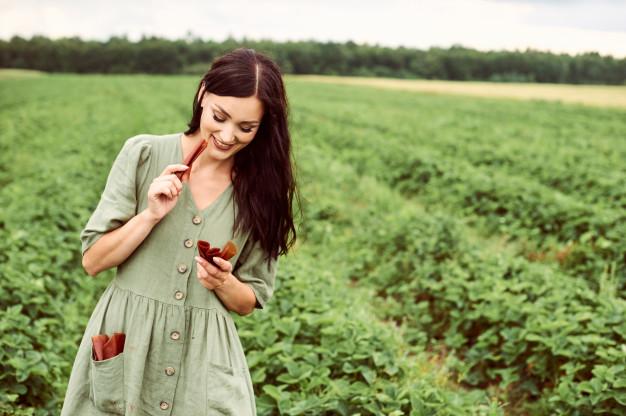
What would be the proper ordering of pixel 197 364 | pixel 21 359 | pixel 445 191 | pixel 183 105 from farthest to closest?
pixel 183 105
pixel 445 191
pixel 21 359
pixel 197 364

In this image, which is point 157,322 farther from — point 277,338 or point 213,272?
point 277,338

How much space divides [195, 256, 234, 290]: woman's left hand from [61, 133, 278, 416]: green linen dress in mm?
133

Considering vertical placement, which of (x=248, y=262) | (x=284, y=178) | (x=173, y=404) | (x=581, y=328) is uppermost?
(x=284, y=178)

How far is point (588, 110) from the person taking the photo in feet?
99.5

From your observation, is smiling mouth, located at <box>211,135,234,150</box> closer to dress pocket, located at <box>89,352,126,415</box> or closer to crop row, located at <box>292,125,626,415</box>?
dress pocket, located at <box>89,352,126,415</box>

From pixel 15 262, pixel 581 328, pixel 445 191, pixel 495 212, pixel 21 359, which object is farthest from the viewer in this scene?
pixel 445 191

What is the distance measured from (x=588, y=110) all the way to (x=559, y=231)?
25835mm

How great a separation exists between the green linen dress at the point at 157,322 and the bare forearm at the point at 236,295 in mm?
50

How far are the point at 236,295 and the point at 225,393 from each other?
314 mm

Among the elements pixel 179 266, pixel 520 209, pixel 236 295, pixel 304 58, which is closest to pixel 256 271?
pixel 236 295

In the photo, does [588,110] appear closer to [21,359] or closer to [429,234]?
[429,234]

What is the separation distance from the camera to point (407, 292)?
19.6 ft

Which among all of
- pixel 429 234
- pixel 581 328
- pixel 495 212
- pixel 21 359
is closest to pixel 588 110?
pixel 495 212

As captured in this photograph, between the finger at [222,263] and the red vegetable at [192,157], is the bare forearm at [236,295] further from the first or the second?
the red vegetable at [192,157]
